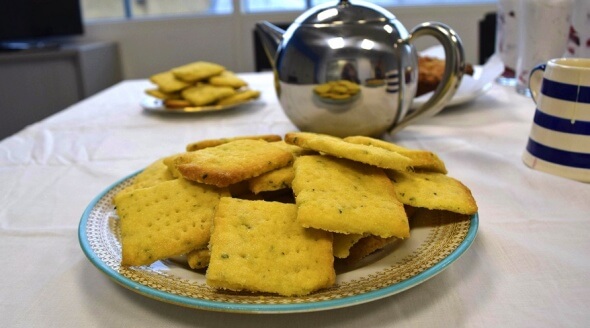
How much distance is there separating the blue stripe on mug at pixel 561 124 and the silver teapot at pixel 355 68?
0.49 feet

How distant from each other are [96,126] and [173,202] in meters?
0.67

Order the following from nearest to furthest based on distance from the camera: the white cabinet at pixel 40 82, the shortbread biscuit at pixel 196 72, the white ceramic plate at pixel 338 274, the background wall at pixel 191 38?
the white ceramic plate at pixel 338 274 → the shortbread biscuit at pixel 196 72 → the white cabinet at pixel 40 82 → the background wall at pixel 191 38

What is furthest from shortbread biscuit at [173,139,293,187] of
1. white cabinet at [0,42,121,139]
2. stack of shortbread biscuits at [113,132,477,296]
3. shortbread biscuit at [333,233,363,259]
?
white cabinet at [0,42,121,139]

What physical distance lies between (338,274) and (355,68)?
41 centimetres

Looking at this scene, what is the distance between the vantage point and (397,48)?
2.59 feet

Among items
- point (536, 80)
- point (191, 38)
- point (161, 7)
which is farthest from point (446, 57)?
point (161, 7)

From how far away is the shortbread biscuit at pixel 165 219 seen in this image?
438 millimetres

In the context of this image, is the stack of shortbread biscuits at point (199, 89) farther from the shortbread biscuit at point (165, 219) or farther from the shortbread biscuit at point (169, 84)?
the shortbread biscuit at point (165, 219)

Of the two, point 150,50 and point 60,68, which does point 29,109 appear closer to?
point 60,68

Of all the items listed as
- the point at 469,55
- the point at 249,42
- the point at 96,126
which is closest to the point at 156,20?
the point at 249,42

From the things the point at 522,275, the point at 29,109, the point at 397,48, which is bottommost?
the point at 29,109

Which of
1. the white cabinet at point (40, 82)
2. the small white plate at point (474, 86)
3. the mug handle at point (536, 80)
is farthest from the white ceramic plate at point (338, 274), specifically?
the white cabinet at point (40, 82)

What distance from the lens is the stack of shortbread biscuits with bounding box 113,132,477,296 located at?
0.41 metres

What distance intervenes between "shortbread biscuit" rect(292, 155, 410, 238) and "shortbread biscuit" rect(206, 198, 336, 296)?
2cm
